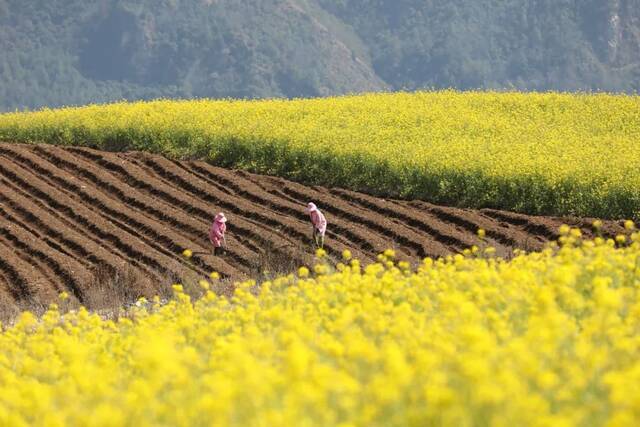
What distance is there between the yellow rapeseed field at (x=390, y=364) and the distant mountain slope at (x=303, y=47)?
136341 millimetres

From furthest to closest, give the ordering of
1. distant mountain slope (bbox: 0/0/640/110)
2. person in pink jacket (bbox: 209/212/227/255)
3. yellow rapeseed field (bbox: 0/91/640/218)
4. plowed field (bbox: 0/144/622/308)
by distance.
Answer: distant mountain slope (bbox: 0/0/640/110)
yellow rapeseed field (bbox: 0/91/640/218)
person in pink jacket (bbox: 209/212/227/255)
plowed field (bbox: 0/144/622/308)

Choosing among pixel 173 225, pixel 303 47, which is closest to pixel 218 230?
pixel 173 225

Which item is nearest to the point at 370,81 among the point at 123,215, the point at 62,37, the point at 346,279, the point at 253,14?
the point at 253,14

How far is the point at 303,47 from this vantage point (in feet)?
531

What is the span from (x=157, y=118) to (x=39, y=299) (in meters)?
15.4

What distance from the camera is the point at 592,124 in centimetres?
3416

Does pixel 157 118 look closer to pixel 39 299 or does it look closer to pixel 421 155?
pixel 421 155

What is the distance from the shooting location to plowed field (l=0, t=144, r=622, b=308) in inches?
794

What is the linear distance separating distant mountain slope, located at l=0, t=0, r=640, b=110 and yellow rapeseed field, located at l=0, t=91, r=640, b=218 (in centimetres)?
10938

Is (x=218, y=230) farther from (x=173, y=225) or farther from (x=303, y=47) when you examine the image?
(x=303, y=47)

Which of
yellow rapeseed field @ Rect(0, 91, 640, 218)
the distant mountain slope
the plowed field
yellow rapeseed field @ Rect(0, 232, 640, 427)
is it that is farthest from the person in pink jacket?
the distant mountain slope

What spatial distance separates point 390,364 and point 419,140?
24.5 m

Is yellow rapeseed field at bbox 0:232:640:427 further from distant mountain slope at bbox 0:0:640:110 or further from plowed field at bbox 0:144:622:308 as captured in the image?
distant mountain slope at bbox 0:0:640:110

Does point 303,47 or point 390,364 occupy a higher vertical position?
→ point 303,47
